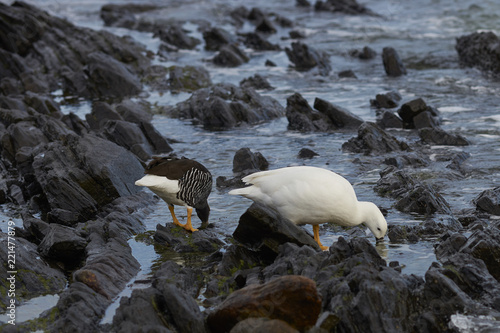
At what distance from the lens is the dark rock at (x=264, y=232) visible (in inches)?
312

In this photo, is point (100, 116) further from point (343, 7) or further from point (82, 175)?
point (343, 7)

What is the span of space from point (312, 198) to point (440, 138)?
A: 7.14 m

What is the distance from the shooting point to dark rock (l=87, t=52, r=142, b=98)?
70.8 ft

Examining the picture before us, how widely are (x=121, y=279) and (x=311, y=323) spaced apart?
261 cm

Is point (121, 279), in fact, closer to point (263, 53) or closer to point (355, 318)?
point (355, 318)

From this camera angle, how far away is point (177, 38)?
1205 inches

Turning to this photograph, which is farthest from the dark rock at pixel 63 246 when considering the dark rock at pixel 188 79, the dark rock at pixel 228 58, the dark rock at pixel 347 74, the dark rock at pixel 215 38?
the dark rock at pixel 215 38

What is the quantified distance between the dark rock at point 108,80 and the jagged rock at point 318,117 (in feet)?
21.8

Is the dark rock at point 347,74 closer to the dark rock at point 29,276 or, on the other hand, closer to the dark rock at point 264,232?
the dark rock at point 264,232

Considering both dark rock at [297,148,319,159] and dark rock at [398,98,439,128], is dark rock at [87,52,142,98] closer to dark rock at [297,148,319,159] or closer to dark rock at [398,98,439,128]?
dark rock at [297,148,319,159]

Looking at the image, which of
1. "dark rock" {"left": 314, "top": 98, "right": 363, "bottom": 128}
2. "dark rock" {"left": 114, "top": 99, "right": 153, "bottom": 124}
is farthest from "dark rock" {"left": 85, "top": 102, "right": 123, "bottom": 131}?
"dark rock" {"left": 314, "top": 98, "right": 363, "bottom": 128}

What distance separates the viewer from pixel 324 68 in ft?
81.1

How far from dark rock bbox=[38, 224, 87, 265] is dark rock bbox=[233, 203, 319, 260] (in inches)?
81.4

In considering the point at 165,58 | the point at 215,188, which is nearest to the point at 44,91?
the point at 165,58
